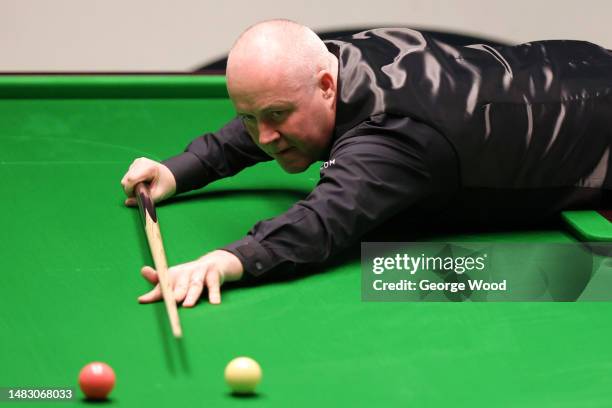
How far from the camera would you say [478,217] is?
2.89 meters

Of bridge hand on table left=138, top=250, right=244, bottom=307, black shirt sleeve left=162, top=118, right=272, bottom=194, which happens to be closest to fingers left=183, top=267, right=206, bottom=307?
bridge hand on table left=138, top=250, right=244, bottom=307

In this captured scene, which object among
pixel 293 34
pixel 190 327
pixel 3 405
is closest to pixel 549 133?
pixel 293 34

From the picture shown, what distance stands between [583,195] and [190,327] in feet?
3.87

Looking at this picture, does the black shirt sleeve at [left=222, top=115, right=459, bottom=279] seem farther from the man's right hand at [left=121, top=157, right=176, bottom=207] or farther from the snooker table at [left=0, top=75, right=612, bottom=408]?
the man's right hand at [left=121, top=157, right=176, bottom=207]

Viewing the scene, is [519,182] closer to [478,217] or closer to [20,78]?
[478,217]

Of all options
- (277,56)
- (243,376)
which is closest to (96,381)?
(243,376)

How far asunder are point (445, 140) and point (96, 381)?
1.15m

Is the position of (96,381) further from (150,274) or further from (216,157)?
(216,157)

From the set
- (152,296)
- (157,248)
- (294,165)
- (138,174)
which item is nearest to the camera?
(152,296)

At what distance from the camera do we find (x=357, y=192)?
2.60 m

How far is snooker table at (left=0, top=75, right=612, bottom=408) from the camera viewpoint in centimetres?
200

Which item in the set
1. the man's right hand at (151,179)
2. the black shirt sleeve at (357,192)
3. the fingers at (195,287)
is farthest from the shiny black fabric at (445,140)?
the man's right hand at (151,179)

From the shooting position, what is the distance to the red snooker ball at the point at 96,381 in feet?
6.28

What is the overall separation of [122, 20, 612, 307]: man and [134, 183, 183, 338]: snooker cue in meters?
0.04
